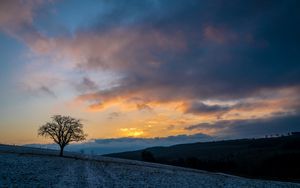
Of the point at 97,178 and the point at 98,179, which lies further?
the point at 97,178

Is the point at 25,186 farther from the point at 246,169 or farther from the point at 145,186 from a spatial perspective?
the point at 246,169

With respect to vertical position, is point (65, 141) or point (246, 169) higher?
point (65, 141)

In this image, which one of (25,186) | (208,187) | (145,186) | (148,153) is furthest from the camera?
(148,153)

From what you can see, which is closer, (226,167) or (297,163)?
(297,163)

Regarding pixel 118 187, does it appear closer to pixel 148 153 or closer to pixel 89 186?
pixel 89 186

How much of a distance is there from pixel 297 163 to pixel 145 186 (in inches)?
2800

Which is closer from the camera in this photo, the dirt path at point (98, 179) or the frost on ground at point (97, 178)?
the dirt path at point (98, 179)

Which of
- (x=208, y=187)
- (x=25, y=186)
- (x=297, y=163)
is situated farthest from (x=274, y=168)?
(x=25, y=186)

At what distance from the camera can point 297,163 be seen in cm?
9194

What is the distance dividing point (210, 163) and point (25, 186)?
271 feet

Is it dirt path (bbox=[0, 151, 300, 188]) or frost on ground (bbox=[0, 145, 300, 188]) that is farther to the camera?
frost on ground (bbox=[0, 145, 300, 188])

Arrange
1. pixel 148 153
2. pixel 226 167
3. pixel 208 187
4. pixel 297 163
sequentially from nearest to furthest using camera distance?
pixel 208 187 < pixel 297 163 < pixel 226 167 < pixel 148 153

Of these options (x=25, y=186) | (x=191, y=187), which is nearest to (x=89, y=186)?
(x=25, y=186)

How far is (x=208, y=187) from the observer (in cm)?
3697
